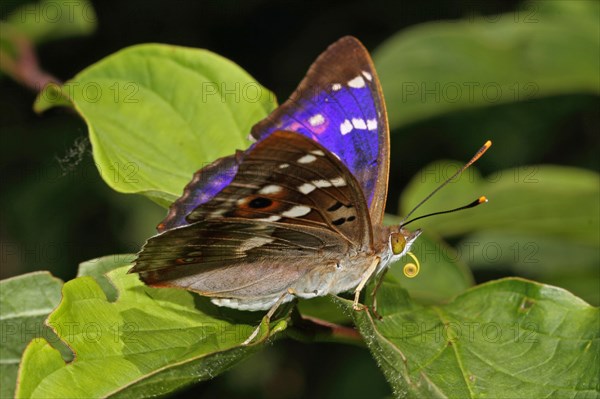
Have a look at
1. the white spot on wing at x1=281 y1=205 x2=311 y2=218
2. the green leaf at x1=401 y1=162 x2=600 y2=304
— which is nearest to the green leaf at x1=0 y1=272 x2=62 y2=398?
the white spot on wing at x1=281 y1=205 x2=311 y2=218

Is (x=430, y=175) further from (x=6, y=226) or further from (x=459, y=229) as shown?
(x=6, y=226)

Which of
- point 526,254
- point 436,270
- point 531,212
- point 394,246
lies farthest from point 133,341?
point 526,254

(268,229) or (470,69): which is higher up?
(470,69)

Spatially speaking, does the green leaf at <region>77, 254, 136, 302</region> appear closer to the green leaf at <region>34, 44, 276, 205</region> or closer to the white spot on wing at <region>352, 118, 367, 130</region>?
the green leaf at <region>34, 44, 276, 205</region>

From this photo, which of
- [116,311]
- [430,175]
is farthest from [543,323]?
[430,175]

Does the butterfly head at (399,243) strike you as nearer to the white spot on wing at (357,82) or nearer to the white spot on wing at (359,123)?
the white spot on wing at (359,123)

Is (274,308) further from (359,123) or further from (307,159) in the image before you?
(359,123)

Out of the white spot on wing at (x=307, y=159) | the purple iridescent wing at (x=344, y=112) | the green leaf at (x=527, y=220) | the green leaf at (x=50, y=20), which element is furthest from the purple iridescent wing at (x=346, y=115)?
the green leaf at (x=50, y=20)
